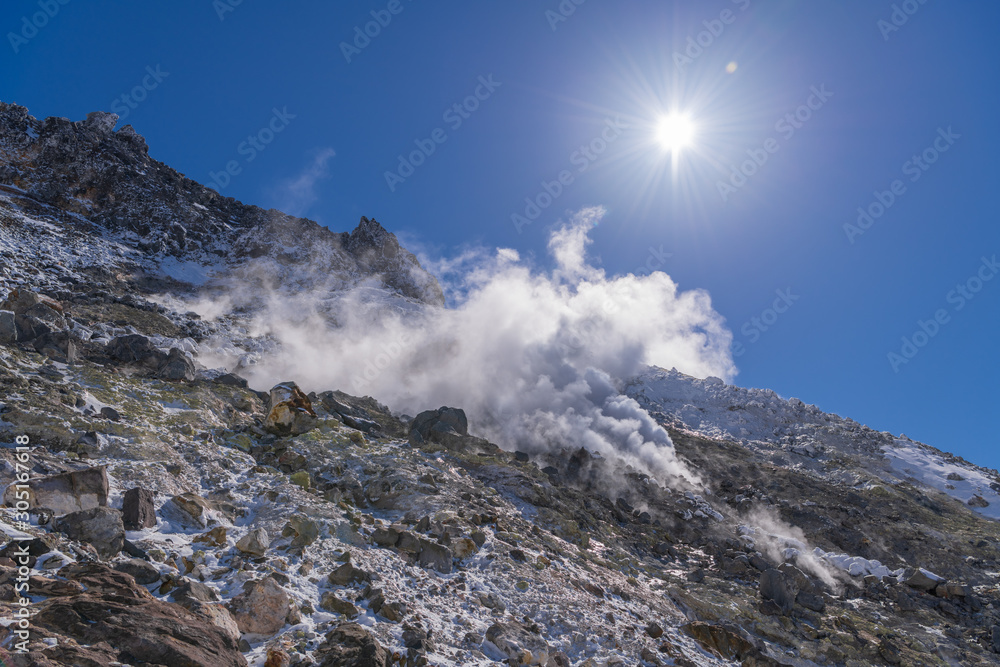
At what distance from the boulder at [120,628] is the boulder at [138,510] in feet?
6.18

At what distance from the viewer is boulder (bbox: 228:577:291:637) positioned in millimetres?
6957

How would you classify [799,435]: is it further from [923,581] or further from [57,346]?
[57,346]

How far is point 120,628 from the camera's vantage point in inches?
221

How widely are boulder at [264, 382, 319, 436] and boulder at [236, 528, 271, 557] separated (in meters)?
7.20

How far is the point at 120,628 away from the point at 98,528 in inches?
101

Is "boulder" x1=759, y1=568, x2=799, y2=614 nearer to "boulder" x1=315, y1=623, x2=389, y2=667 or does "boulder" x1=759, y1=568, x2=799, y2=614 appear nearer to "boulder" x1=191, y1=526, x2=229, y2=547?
"boulder" x1=315, y1=623, x2=389, y2=667

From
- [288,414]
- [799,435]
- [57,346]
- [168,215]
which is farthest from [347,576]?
[168,215]

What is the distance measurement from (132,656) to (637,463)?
2519cm

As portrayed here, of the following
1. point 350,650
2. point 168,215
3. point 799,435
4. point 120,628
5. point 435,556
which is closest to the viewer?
point 120,628

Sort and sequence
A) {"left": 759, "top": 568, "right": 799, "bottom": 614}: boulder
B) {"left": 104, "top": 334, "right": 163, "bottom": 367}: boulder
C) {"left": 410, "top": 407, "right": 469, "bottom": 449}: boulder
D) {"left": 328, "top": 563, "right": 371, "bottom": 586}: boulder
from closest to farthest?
{"left": 328, "top": 563, "right": 371, "bottom": 586}: boulder, {"left": 759, "top": 568, "right": 799, "bottom": 614}: boulder, {"left": 104, "top": 334, "right": 163, "bottom": 367}: boulder, {"left": 410, "top": 407, "right": 469, "bottom": 449}: boulder

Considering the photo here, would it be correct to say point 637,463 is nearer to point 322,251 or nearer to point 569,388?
point 569,388

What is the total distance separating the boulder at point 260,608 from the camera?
22.8ft

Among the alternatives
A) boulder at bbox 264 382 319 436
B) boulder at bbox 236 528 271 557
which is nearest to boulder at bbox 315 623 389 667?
boulder at bbox 236 528 271 557

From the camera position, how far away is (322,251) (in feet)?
206
